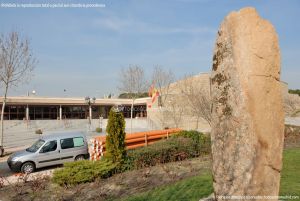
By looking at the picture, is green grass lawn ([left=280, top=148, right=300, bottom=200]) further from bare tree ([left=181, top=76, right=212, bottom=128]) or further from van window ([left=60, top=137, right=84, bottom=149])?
bare tree ([left=181, top=76, right=212, bottom=128])

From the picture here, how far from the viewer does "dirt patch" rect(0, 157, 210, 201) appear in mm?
9516

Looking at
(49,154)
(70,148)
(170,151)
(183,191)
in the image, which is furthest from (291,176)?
(49,154)

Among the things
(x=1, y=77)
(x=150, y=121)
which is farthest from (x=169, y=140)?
(x=150, y=121)

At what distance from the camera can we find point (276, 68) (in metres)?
4.35

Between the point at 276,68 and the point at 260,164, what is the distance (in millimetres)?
1265

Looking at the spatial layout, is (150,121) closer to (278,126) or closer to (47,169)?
(47,169)

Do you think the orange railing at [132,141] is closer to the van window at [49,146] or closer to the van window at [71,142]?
the van window at [71,142]

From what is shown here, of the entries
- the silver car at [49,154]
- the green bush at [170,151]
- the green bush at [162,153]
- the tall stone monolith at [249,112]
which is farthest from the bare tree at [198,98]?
the tall stone monolith at [249,112]

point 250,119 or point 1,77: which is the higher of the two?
point 1,77

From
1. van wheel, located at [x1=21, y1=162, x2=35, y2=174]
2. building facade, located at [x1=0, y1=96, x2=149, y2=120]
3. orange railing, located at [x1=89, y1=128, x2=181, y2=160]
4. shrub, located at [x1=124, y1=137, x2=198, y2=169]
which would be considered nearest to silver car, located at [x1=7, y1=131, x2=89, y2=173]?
van wheel, located at [x1=21, y1=162, x2=35, y2=174]

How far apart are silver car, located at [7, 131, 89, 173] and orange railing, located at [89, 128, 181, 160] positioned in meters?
2.08

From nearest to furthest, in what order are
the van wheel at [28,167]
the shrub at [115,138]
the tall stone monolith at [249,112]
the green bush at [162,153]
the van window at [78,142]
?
1. the tall stone monolith at [249,112]
2. the shrub at [115,138]
3. the green bush at [162,153]
4. the van wheel at [28,167]
5. the van window at [78,142]

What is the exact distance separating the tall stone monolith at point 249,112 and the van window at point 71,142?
14200 millimetres

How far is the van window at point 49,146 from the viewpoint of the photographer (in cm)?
1716
